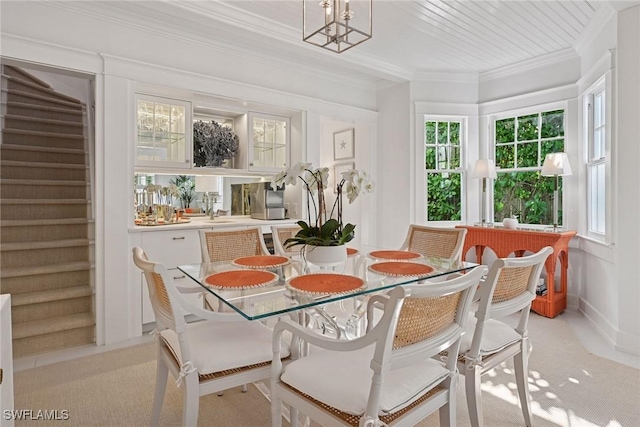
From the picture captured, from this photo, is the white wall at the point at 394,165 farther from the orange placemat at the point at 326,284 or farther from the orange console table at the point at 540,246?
the orange placemat at the point at 326,284

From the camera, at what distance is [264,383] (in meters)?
2.37

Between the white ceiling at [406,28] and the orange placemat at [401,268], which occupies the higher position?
the white ceiling at [406,28]

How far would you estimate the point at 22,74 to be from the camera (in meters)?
4.18

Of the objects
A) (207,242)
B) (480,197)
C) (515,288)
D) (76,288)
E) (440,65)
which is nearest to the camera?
(515,288)

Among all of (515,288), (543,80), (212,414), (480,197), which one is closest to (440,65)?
(543,80)

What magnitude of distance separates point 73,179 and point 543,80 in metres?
5.33

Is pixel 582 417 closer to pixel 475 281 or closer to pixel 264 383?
pixel 475 281

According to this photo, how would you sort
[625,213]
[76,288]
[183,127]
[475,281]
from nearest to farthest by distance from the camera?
1. [475,281]
2. [625,213]
3. [76,288]
4. [183,127]

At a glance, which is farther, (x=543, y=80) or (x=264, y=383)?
(x=543, y=80)

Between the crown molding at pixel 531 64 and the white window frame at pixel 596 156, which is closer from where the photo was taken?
the white window frame at pixel 596 156

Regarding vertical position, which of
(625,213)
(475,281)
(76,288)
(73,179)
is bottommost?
(76,288)

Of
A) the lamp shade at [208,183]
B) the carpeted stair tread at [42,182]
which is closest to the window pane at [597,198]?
the lamp shade at [208,183]

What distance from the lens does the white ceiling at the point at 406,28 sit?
298 centimetres

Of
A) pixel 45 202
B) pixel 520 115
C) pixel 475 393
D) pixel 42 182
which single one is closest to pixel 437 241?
pixel 475 393
